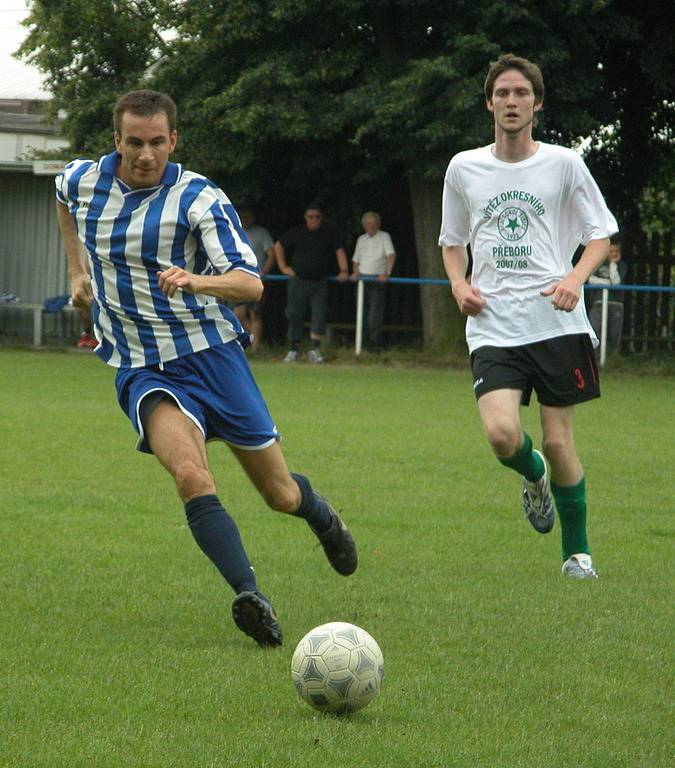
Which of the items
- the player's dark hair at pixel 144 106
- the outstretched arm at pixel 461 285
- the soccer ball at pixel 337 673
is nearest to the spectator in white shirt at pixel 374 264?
the outstretched arm at pixel 461 285

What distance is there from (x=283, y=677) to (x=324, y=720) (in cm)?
49

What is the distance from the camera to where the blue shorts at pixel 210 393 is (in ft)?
18.9

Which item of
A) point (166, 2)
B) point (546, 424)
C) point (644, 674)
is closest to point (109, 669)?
point (644, 674)

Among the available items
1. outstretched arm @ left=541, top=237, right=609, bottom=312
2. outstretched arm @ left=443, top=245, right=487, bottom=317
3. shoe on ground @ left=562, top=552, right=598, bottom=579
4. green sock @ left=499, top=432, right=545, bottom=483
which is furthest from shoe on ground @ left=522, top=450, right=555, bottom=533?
outstretched arm @ left=541, top=237, right=609, bottom=312

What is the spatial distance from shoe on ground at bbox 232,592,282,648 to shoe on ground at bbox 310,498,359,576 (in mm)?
1047

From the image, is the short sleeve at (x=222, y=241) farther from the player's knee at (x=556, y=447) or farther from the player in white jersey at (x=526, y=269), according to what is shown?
the player's knee at (x=556, y=447)

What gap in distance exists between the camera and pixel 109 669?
5031 millimetres

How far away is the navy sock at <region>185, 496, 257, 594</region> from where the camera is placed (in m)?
5.47

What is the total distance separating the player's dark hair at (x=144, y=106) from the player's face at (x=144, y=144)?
0.02 meters

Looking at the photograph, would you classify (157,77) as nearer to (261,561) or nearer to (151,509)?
(151,509)

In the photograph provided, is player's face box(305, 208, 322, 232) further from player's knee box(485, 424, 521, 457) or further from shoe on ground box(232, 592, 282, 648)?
shoe on ground box(232, 592, 282, 648)

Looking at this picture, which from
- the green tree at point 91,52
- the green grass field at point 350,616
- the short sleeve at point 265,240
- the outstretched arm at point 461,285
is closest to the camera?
the green grass field at point 350,616

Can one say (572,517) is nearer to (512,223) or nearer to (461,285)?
(461,285)

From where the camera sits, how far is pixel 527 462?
7.07 metres
